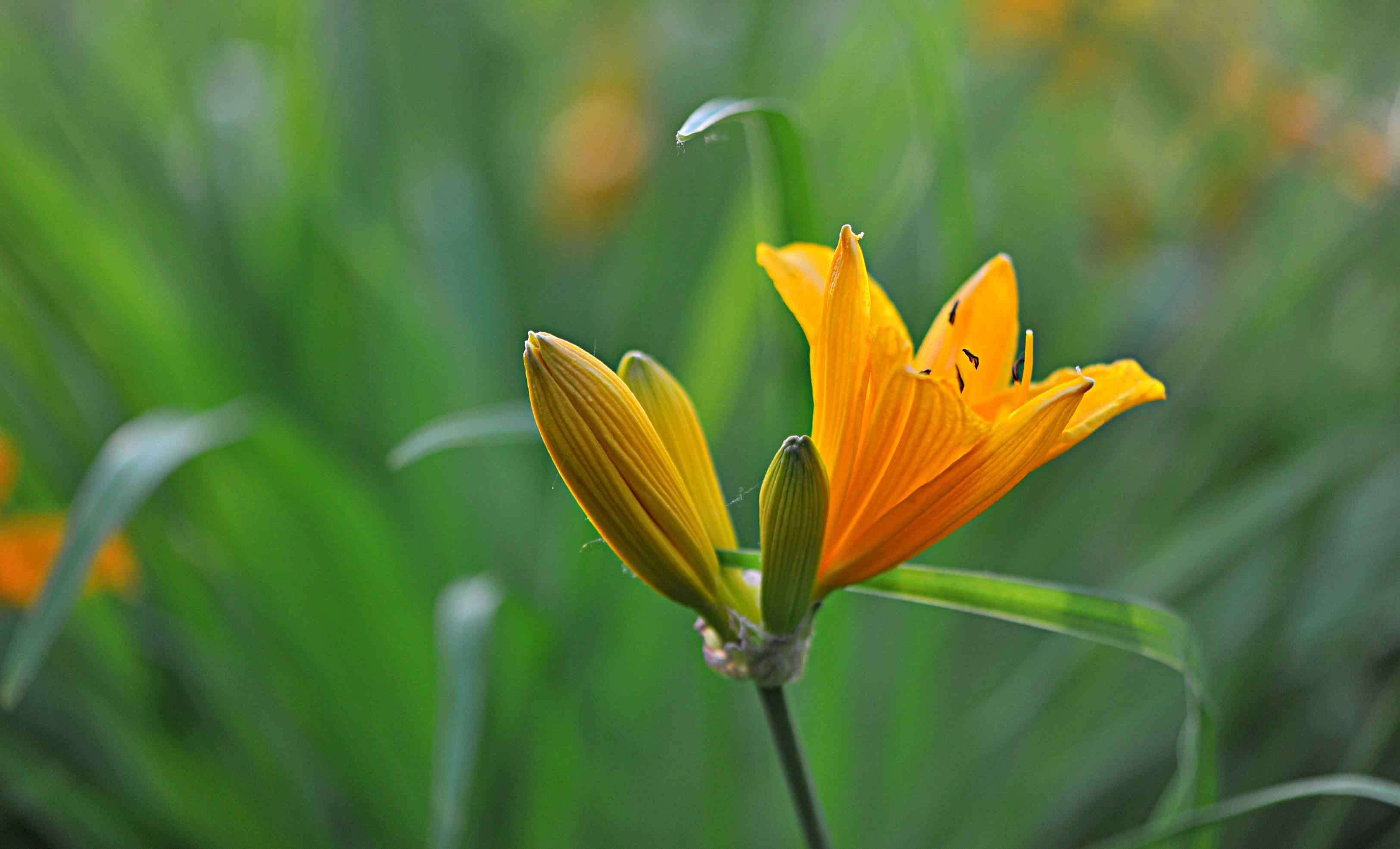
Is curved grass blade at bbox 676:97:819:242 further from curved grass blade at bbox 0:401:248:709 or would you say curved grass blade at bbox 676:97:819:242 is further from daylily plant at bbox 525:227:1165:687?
curved grass blade at bbox 0:401:248:709

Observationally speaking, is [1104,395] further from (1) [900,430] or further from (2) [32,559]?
(2) [32,559]

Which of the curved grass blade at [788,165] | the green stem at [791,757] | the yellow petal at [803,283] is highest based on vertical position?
the curved grass blade at [788,165]

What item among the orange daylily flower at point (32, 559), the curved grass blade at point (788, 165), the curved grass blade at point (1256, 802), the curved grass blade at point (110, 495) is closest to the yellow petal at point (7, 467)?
the orange daylily flower at point (32, 559)

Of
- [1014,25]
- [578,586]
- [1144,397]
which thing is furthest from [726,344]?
[1014,25]

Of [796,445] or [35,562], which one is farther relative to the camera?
[35,562]

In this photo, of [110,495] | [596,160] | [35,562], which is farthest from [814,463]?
[596,160]

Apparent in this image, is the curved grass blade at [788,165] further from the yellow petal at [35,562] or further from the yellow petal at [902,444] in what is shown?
the yellow petal at [35,562]
